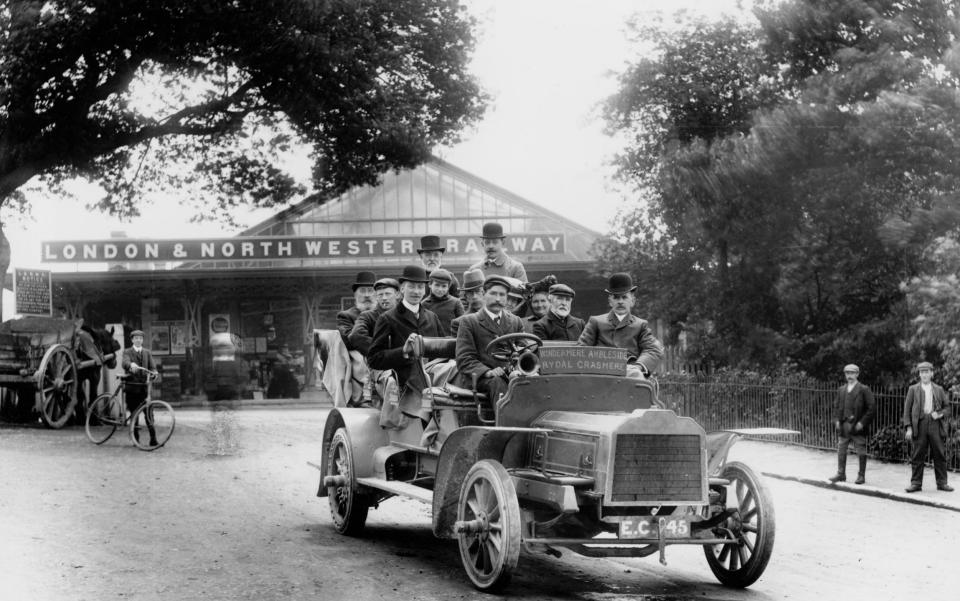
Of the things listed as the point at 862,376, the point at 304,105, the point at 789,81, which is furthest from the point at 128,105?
the point at 862,376

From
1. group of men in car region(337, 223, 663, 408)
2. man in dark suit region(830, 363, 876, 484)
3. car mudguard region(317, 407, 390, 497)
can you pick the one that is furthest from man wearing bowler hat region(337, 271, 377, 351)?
man in dark suit region(830, 363, 876, 484)

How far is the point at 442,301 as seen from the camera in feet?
32.2

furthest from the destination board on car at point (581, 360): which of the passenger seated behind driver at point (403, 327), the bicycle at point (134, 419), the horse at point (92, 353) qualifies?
the horse at point (92, 353)

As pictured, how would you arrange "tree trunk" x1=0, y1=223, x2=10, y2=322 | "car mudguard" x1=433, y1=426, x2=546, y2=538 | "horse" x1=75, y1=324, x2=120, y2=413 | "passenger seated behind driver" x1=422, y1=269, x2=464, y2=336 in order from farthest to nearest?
"tree trunk" x1=0, y1=223, x2=10, y2=322 → "horse" x1=75, y1=324, x2=120, y2=413 → "passenger seated behind driver" x1=422, y1=269, x2=464, y2=336 → "car mudguard" x1=433, y1=426, x2=546, y2=538

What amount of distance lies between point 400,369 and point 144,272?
25513 millimetres

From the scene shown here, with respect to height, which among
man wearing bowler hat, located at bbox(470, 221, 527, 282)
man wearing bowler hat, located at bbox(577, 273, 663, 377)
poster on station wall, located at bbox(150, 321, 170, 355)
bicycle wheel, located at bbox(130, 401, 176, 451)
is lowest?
bicycle wheel, located at bbox(130, 401, 176, 451)

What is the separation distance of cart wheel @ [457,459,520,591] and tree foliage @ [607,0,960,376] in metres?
12.2

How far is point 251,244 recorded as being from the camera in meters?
34.3

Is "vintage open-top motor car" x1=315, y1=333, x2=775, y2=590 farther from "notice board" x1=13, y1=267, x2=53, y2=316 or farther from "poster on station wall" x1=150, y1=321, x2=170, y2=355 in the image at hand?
"poster on station wall" x1=150, y1=321, x2=170, y2=355

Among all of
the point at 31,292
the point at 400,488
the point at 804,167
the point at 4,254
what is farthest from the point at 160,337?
the point at 400,488

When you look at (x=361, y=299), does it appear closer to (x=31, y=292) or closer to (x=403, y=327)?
(x=403, y=327)

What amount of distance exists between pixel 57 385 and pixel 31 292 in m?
2.39

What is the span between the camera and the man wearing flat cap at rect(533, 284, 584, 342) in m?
9.31

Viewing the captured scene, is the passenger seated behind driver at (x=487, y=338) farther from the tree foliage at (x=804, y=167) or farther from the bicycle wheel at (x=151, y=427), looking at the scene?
the tree foliage at (x=804, y=167)
